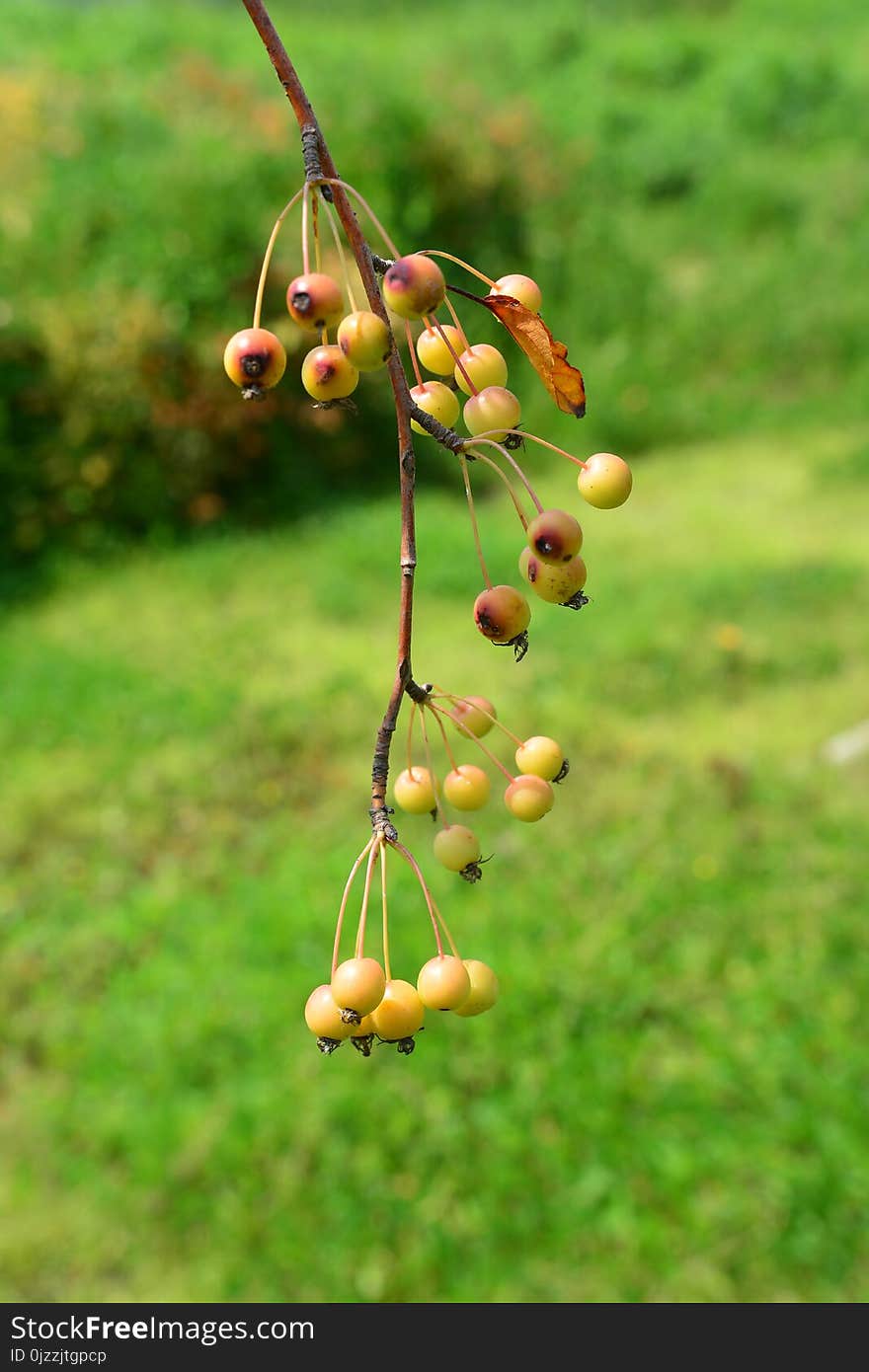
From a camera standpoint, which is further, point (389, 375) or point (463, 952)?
point (463, 952)

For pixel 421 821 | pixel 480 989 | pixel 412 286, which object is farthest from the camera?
pixel 421 821

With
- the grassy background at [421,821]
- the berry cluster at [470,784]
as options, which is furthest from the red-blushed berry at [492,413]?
the grassy background at [421,821]

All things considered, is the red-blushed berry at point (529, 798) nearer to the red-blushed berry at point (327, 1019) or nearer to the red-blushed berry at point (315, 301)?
the red-blushed berry at point (327, 1019)

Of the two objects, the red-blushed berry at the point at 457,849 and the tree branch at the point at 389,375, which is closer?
the tree branch at the point at 389,375

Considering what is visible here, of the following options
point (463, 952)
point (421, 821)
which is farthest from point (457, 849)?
point (421, 821)

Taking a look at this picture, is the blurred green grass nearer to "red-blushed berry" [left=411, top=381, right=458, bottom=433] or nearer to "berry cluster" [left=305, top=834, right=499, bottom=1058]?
"berry cluster" [left=305, top=834, right=499, bottom=1058]

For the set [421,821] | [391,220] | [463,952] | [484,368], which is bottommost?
[484,368]

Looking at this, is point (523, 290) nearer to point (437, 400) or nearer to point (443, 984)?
point (437, 400)
